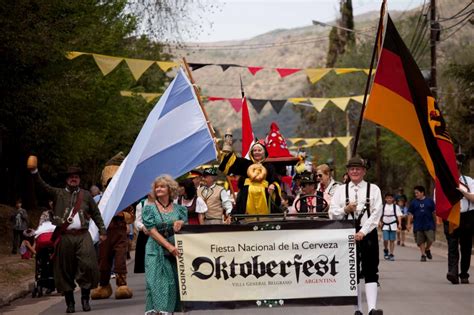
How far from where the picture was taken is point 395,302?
15.0 metres

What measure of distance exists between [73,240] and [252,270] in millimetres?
4536

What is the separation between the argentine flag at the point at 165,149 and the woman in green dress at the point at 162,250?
4.16 feet

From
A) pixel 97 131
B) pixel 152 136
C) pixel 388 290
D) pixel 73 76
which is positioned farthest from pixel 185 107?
pixel 97 131

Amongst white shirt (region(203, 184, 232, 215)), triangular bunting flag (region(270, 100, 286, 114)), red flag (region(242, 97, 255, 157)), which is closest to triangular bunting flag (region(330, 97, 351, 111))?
triangular bunting flag (region(270, 100, 286, 114))

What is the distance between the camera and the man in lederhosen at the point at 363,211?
11.8 metres

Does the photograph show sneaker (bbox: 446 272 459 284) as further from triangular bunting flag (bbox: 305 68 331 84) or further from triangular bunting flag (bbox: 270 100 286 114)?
triangular bunting flag (bbox: 270 100 286 114)

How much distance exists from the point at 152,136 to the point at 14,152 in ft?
100

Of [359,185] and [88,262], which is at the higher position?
[359,185]

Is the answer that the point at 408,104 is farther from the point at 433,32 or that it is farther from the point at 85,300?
the point at 433,32

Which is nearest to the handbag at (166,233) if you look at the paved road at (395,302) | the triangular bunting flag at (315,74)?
the paved road at (395,302)

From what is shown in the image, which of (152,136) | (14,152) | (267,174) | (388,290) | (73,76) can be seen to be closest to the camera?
(152,136)

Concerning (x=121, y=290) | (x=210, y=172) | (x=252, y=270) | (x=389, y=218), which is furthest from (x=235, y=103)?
(x=252, y=270)

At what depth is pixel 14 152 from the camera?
4250 centimetres

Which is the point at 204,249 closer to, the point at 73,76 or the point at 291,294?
the point at 291,294
